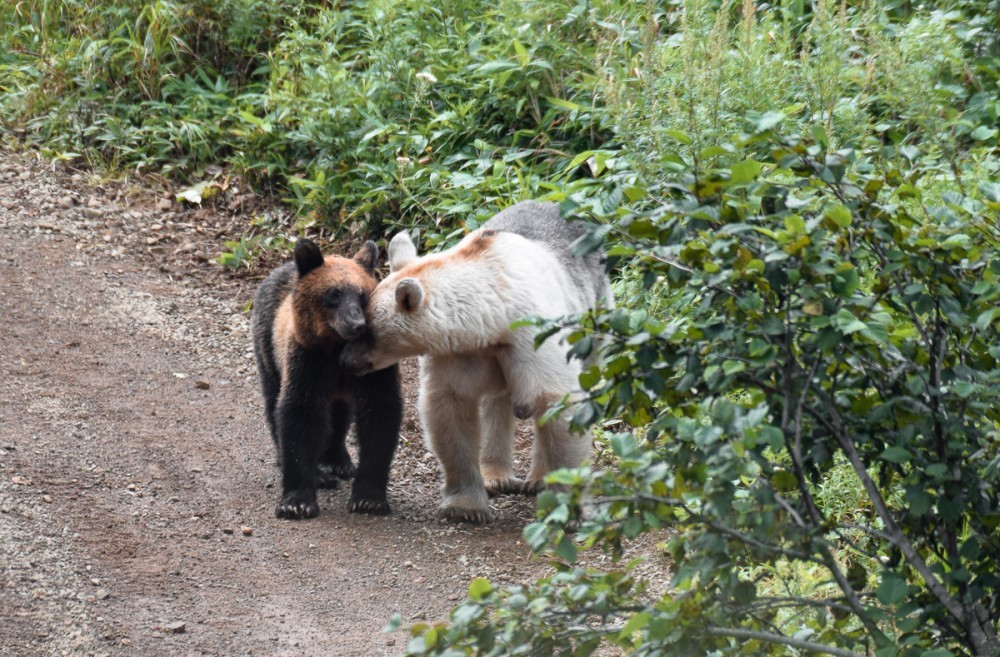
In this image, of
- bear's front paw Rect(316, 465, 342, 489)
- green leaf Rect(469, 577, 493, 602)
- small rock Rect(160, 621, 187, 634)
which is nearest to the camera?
green leaf Rect(469, 577, 493, 602)

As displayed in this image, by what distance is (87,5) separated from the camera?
11.2 metres

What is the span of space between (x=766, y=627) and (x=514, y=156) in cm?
602

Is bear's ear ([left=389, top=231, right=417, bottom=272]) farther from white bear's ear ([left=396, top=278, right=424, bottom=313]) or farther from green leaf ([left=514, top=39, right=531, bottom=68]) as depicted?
green leaf ([left=514, top=39, right=531, bottom=68])

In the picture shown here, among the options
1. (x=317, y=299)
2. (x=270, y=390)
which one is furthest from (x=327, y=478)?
(x=317, y=299)

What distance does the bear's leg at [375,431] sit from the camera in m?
6.11

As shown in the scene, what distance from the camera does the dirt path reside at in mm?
4992

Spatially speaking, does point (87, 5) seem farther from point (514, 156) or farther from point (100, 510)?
point (100, 510)

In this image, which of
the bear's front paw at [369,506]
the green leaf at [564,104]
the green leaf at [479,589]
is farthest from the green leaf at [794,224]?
the green leaf at [564,104]

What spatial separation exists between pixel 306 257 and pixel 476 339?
960mm

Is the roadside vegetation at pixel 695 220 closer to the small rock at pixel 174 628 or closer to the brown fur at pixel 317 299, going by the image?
the brown fur at pixel 317 299

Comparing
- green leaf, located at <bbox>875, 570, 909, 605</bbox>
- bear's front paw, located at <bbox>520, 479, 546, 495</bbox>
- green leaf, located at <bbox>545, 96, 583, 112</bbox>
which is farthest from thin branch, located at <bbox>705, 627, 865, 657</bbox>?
green leaf, located at <bbox>545, 96, 583, 112</bbox>

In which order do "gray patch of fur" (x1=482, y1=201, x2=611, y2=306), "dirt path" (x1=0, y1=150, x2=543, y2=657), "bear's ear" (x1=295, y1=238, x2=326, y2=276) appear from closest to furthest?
"dirt path" (x1=0, y1=150, x2=543, y2=657), "bear's ear" (x1=295, y1=238, x2=326, y2=276), "gray patch of fur" (x1=482, y1=201, x2=611, y2=306)

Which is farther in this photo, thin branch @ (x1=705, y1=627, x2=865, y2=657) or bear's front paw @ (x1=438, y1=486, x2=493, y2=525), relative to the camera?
bear's front paw @ (x1=438, y1=486, x2=493, y2=525)

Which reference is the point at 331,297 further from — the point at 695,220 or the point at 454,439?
the point at 695,220
